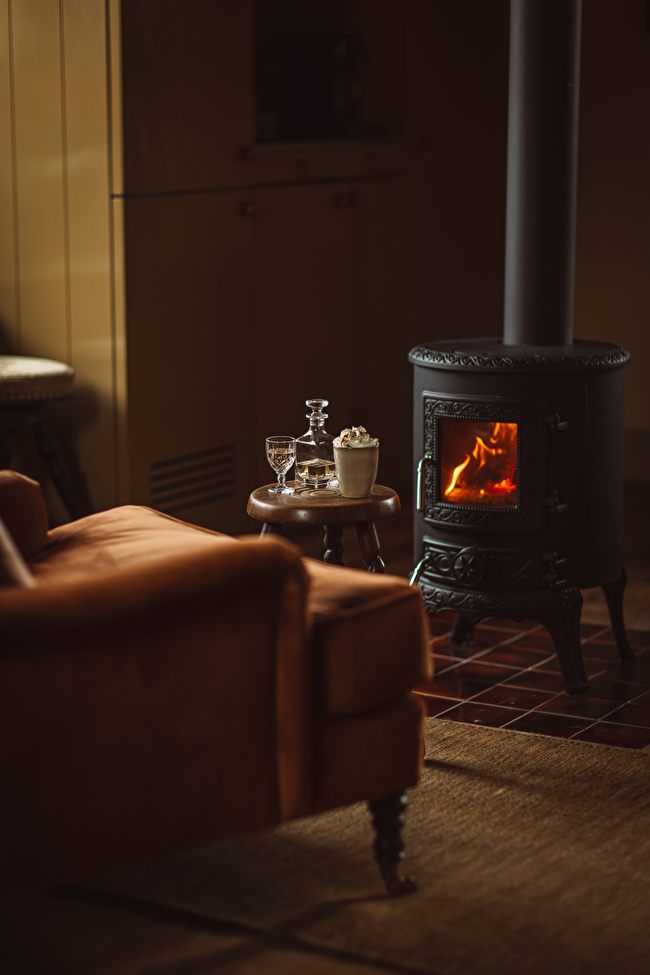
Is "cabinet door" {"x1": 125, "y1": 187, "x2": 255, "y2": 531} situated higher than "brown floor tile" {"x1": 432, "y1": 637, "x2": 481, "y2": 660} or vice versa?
"cabinet door" {"x1": 125, "y1": 187, "x2": 255, "y2": 531}

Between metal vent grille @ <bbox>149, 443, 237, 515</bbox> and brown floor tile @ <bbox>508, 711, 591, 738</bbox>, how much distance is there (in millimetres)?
1533

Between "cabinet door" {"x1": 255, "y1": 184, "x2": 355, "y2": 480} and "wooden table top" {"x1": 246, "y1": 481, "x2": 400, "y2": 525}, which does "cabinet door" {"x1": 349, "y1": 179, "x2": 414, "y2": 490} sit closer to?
"cabinet door" {"x1": 255, "y1": 184, "x2": 355, "y2": 480}

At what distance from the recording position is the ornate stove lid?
3.63m

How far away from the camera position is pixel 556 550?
372 cm

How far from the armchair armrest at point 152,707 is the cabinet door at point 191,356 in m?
2.21

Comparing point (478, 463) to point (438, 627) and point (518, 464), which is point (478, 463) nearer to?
point (518, 464)

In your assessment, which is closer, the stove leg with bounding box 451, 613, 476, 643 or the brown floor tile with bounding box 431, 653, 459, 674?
the brown floor tile with bounding box 431, 653, 459, 674

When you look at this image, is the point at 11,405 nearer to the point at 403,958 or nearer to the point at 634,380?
the point at 403,958

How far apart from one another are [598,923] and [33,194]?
2850 mm

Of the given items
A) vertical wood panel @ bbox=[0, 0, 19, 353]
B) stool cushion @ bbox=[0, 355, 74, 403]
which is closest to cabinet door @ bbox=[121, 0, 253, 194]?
vertical wood panel @ bbox=[0, 0, 19, 353]

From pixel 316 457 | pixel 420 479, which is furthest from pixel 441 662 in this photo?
pixel 316 457

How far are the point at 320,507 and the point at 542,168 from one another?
3.84ft

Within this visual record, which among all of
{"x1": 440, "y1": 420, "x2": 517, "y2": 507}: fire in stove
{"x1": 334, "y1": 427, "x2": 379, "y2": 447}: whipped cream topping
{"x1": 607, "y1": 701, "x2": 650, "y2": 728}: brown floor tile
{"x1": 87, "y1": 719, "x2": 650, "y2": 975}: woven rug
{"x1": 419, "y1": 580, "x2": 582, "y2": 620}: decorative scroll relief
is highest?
{"x1": 334, "y1": 427, "x2": 379, "y2": 447}: whipped cream topping

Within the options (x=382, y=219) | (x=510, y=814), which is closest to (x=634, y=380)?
(x=382, y=219)
